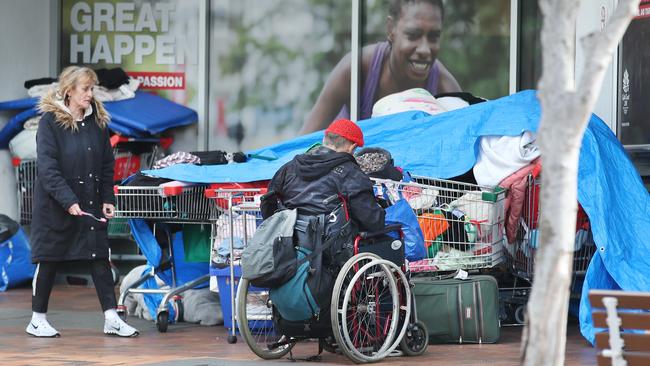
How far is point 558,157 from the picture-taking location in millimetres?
5059

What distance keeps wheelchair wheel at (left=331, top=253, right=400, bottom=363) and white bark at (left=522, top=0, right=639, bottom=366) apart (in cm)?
302

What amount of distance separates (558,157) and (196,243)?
19.9 ft

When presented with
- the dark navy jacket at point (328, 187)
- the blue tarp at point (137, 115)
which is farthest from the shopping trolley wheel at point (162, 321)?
the blue tarp at point (137, 115)

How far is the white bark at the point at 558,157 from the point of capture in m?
5.04

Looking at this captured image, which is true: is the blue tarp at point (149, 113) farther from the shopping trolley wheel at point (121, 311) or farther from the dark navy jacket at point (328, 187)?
the dark navy jacket at point (328, 187)

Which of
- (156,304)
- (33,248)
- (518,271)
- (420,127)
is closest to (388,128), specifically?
(420,127)

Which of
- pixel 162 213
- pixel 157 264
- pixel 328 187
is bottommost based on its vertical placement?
pixel 157 264

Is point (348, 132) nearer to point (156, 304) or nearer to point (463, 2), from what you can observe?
point (156, 304)

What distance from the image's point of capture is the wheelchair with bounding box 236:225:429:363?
8.06 metres

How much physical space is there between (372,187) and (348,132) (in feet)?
1.38

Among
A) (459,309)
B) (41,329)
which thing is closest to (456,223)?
(459,309)

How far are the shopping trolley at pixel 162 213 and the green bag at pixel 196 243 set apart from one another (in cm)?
13

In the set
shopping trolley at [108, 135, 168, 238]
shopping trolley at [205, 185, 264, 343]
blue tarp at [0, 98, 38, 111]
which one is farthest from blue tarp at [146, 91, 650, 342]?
blue tarp at [0, 98, 38, 111]

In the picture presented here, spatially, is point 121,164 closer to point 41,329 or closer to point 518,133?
point 41,329
